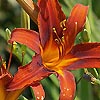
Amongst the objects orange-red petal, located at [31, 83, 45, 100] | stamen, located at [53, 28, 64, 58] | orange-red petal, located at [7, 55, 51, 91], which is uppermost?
stamen, located at [53, 28, 64, 58]

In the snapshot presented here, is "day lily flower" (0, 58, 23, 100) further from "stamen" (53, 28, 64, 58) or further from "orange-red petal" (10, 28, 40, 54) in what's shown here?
"stamen" (53, 28, 64, 58)

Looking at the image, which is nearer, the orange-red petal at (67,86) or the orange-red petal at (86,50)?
the orange-red petal at (67,86)

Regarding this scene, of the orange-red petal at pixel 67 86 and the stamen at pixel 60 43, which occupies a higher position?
the stamen at pixel 60 43

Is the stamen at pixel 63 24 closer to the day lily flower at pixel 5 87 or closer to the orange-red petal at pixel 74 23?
the orange-red petal at pixel 74 23

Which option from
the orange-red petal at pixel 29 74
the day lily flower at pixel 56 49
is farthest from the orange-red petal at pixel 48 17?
the orange-red petal at pixel 29 74

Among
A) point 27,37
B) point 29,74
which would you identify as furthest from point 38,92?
point 27,37

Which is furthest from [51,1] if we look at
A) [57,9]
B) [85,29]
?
[85,29]

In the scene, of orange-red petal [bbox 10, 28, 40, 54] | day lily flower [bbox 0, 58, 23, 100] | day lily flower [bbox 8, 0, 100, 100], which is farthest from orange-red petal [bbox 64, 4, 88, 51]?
day lily flower [bbox 0, 58, 23, 100]

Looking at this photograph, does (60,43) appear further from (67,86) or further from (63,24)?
(67,86)
